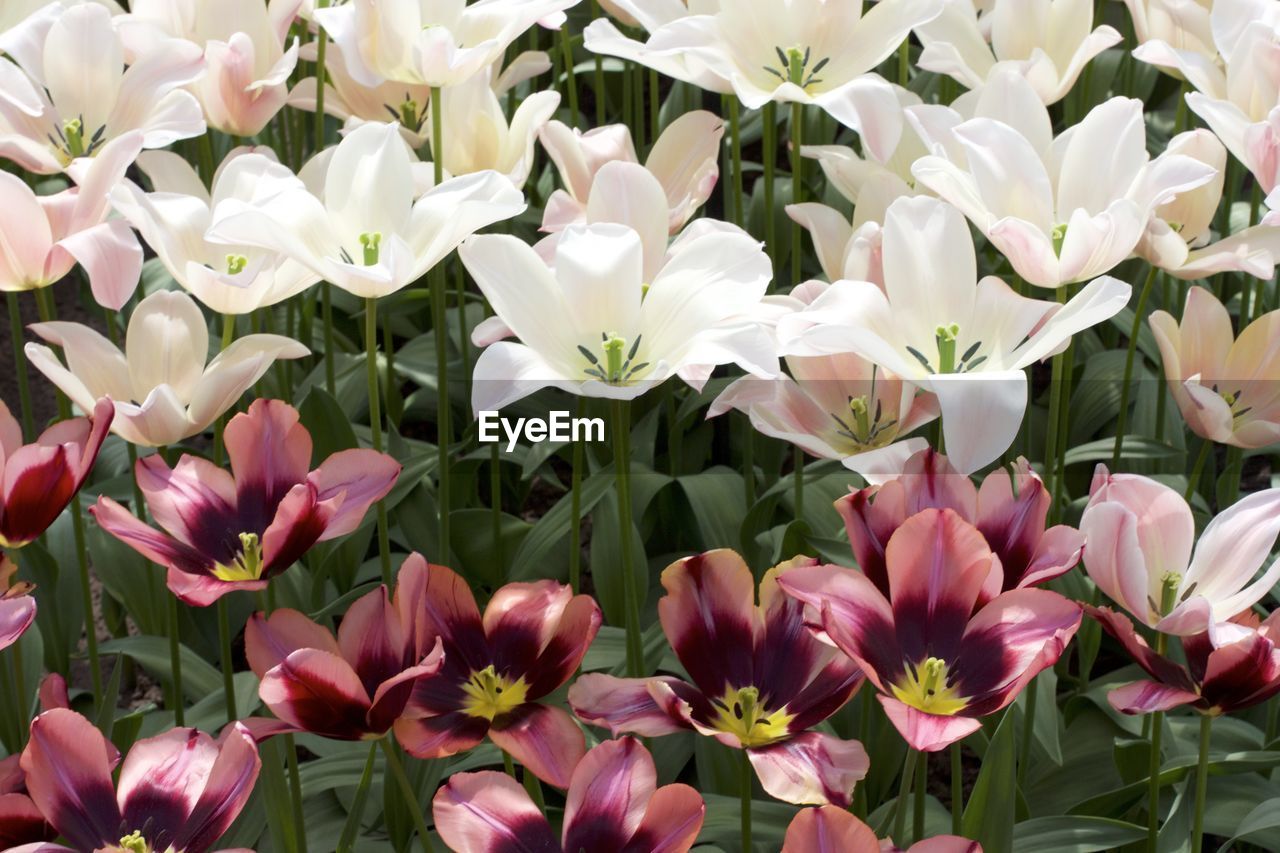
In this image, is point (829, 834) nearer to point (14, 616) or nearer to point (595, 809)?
point (595, 809)

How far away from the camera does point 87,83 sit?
63.5 inches

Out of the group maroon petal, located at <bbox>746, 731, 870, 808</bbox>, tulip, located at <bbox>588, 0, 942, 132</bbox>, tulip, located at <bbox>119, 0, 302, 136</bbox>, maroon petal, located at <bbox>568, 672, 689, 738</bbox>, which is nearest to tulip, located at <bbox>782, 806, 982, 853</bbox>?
maroon petal, located at <bbox>746, 731, 870, 808</bbox>

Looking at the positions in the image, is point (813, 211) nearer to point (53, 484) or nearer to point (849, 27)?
point (849, 27)

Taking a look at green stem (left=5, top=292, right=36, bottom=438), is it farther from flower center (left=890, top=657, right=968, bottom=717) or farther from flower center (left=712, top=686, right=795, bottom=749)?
flower center (left=890, top=657, right=968, bottom=717)

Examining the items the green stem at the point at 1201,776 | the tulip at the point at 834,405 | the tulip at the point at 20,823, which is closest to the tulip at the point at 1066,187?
the tulip at the point at 834,405

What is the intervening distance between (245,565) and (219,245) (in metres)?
0.41

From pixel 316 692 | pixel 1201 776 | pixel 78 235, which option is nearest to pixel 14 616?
pixel 316 692

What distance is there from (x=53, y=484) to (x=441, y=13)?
0.66m

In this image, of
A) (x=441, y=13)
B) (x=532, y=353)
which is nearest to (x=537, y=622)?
(x=532, y=353)

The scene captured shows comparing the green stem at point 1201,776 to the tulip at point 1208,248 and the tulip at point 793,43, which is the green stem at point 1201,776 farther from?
the tulip at point 793,43

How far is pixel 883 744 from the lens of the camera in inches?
60.7

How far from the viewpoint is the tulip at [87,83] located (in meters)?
1.57

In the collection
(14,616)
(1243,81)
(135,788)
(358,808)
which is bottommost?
(358,808)

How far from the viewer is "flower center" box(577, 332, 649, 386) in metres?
1.22
